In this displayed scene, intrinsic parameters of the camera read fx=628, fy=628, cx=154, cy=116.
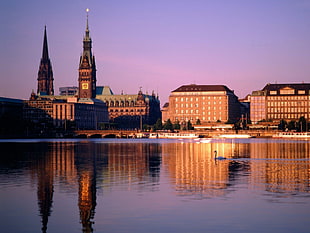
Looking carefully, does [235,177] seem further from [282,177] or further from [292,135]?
[292,135]

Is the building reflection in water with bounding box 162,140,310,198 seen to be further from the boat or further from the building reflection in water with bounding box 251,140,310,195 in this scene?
the boat

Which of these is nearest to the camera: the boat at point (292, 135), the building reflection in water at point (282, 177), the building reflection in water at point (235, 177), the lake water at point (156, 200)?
the lake water at point (156, 200)

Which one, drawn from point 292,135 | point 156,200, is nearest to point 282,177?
point 156,200

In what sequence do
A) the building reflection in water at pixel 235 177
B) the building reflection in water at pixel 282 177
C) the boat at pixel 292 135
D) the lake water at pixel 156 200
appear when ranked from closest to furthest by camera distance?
the lake water at pixel 156 200
the building reflection in water at pixel 235 177
the building reflection in water at pixel 282 177
the boat at pixel 292 135

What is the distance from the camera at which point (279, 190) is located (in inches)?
1494

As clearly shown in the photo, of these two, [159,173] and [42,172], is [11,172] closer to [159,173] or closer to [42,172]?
[42,172]

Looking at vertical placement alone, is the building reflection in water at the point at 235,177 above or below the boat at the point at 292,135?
below

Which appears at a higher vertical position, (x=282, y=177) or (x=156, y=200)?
(x=282, y=177)

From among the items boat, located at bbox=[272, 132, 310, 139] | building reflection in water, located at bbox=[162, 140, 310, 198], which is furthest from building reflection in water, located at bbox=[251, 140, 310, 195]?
boat, located at bbox=[272, 132, 310, 139]

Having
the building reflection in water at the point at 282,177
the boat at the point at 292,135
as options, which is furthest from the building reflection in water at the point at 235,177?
the boat at the point at 292,135

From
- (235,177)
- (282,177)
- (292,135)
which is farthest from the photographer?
(292,135)

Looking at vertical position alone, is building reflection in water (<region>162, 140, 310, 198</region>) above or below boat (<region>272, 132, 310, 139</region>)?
below

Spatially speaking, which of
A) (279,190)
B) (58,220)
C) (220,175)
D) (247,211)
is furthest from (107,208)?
A: (220,175)

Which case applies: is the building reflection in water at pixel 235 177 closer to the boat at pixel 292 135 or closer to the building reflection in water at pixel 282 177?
the building reflection in water at pixel 282 177
